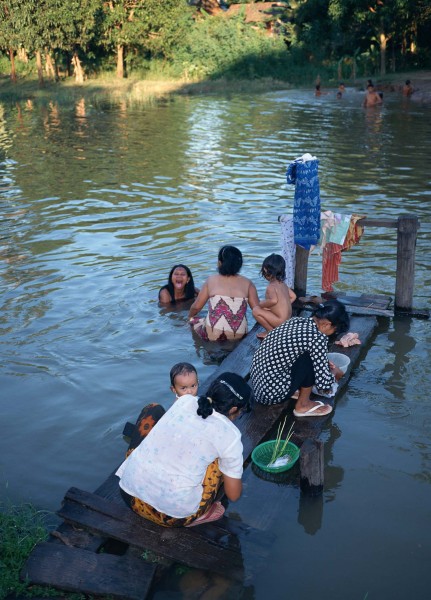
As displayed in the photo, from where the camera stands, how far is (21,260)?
11.4 meters

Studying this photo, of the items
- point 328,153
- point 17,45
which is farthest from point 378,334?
point 17,45

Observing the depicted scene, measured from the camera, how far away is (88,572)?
427cm

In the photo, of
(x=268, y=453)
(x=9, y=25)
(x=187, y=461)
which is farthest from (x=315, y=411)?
(x=9, y=25)

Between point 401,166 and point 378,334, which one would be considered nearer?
point 378,334

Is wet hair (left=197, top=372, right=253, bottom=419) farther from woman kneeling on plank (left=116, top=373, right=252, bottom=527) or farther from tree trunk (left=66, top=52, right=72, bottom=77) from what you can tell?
tree trunk (left=66, top=52, right=72, bottom=77)

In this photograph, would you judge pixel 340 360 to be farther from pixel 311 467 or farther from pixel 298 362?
pixel 311 467

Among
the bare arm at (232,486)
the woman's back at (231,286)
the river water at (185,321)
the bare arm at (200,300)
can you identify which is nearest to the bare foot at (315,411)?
the river water at (185,321)

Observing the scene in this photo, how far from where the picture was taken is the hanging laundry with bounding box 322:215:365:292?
8.81 metres

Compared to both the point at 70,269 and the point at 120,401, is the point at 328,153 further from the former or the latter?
the point at 120,401

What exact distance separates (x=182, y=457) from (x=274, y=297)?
134 inches

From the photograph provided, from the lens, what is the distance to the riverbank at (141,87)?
36562 millimetres

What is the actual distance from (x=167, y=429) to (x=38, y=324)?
492 cm

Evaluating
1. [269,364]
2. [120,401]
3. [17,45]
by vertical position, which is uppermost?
[17,45]

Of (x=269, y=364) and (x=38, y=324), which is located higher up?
(x=269, y=364)
